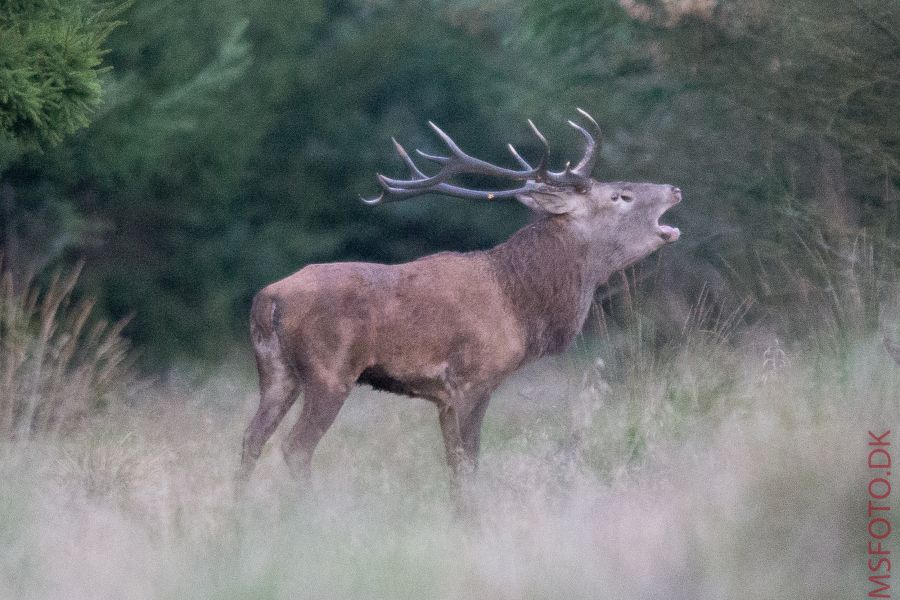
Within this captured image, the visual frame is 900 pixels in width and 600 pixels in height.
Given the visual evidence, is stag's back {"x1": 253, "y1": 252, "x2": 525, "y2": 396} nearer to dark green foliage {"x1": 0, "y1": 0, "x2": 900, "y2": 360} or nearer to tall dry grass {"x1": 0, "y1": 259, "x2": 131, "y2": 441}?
tall dry grass {"x1": 0, "y1": 259, "x2": 131, "y2": 441}

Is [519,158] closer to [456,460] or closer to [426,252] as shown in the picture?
[456,460]

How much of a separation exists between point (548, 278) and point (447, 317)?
729 millimetres

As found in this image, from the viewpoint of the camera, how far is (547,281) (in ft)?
29.3

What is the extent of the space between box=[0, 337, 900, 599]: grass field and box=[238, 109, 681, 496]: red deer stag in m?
0.37

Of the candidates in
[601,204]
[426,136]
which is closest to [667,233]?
[601,204]

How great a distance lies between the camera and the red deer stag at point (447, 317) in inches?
328

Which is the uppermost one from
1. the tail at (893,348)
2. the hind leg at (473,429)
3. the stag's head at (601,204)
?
the stag's head at (601,204)

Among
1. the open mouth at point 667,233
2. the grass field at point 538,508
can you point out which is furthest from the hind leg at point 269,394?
the open mouth at point 667,233

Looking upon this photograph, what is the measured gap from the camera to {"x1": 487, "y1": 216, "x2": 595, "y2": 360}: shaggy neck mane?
347 inches

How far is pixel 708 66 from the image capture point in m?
12.9

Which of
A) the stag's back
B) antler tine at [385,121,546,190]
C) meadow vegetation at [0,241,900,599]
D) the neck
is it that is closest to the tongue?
the neck

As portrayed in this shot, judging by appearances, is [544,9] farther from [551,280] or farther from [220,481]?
[220,481]

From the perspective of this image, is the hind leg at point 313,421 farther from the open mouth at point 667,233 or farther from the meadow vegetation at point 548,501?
the open mouth at point 667,233

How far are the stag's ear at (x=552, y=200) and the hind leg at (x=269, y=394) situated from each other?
1726 mm
